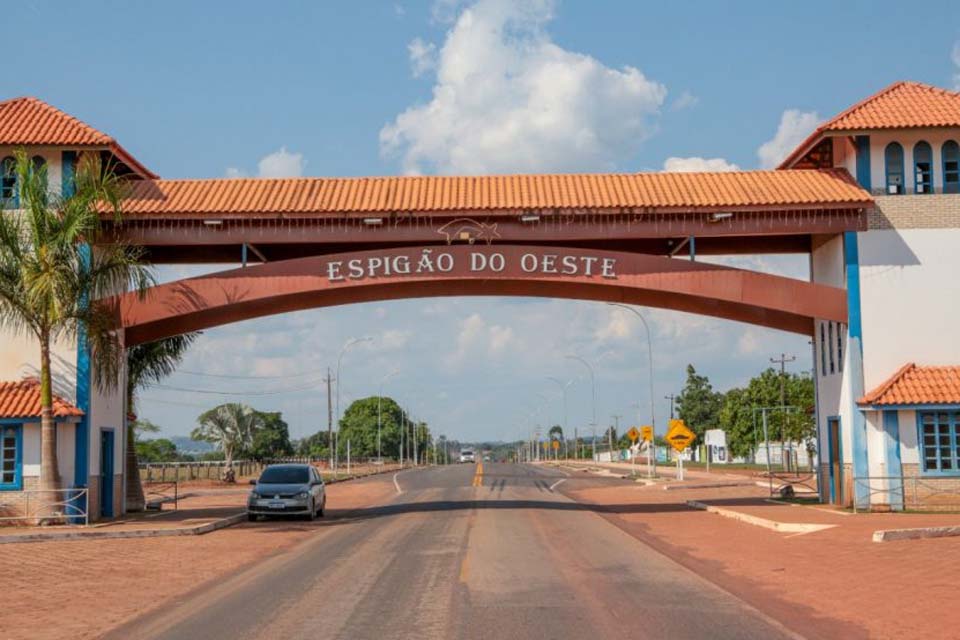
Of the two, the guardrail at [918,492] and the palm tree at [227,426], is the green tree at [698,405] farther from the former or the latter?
the guardrail at [918,492]

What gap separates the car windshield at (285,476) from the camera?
102 feet

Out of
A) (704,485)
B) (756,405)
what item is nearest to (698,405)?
(756,405)

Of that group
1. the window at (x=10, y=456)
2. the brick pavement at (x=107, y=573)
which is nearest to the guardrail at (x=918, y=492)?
the brick pavement at (x=107, y=573)

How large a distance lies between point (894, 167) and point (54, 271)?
21.6 m

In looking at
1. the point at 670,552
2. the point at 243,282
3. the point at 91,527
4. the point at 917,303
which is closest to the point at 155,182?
the point at 243,282

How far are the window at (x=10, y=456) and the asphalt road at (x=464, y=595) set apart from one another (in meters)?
8.75

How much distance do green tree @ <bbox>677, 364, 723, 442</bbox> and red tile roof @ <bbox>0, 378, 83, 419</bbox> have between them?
98.4 metres

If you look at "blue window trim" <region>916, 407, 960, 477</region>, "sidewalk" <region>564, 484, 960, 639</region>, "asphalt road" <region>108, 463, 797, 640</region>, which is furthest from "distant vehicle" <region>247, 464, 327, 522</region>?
"blue window trim" <region>916, 407, 960, 477</region>

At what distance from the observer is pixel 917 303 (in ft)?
94.0

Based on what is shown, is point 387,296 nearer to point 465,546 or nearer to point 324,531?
point 324,531

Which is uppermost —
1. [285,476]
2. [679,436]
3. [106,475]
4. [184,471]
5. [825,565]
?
[679,436]

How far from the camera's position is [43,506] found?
26.4m

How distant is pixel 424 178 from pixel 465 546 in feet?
45.5

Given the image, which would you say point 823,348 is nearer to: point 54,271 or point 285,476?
point 285,476
